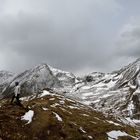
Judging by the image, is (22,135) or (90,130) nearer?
(22,135)

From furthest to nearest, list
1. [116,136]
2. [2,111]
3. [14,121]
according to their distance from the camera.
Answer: [116,136] < [2,111] < [14,121]

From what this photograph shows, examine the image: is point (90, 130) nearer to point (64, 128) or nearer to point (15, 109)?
point (64, 128)

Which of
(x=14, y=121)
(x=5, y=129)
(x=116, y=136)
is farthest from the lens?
(x=116, y=136)

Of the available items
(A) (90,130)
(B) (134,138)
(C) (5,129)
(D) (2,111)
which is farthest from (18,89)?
(B) (134,138)

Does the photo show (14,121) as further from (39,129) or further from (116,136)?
(116,136)

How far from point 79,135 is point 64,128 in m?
3.57

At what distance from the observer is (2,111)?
2847 inches

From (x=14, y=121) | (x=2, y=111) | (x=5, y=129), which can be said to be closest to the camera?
(x=5, y=129)

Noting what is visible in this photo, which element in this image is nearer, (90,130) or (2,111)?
(2,111)

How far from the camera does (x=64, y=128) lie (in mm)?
73125

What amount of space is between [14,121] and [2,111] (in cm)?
552

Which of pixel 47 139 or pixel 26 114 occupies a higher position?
pixel 26 114

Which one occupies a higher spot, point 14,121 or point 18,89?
point 18,89

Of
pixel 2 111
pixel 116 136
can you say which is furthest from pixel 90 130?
pixel 2 111
